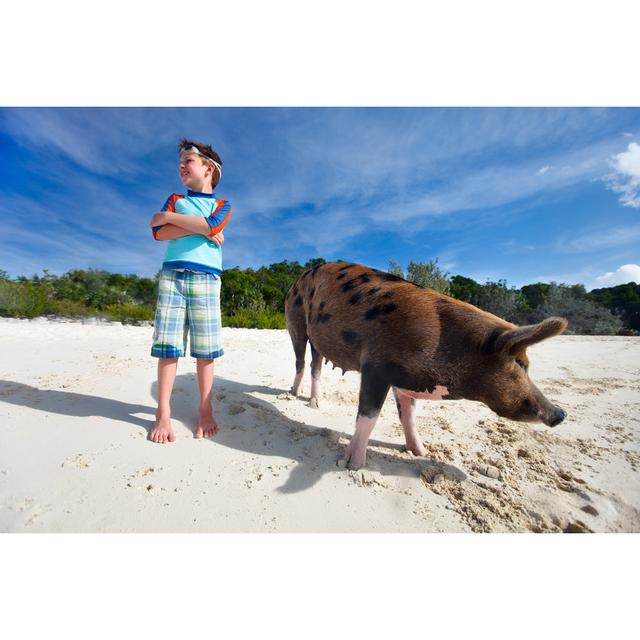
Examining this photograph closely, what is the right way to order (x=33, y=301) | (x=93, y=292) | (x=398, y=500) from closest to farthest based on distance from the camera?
(x=398, y=500) → (x=33, y=301) → (x=93, y=292)

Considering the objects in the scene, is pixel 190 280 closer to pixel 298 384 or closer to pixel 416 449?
pixel 298 384

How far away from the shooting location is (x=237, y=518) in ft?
5.56

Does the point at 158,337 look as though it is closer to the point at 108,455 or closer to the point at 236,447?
the point at 108,455

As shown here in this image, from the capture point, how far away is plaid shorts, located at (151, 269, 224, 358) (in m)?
2.44

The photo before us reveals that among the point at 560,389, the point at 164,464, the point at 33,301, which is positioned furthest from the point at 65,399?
the point at 33,301

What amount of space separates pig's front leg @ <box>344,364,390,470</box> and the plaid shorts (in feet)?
4.31

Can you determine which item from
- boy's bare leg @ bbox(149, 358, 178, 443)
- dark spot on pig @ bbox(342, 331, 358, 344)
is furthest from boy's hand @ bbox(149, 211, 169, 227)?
dark spot on pig @ bbox(342, 331, 358, 344)

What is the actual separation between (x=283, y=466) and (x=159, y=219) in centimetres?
212

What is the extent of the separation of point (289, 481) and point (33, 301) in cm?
1497

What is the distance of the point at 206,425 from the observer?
258 centimetres

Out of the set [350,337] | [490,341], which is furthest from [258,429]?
[490,341]

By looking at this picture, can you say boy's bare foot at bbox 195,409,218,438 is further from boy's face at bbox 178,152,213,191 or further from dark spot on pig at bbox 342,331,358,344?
boy's face at bbox 178,152,213,191

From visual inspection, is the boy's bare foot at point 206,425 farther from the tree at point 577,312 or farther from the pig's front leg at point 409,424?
the tree at point 577,312

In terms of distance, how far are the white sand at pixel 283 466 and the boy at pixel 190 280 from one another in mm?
398
